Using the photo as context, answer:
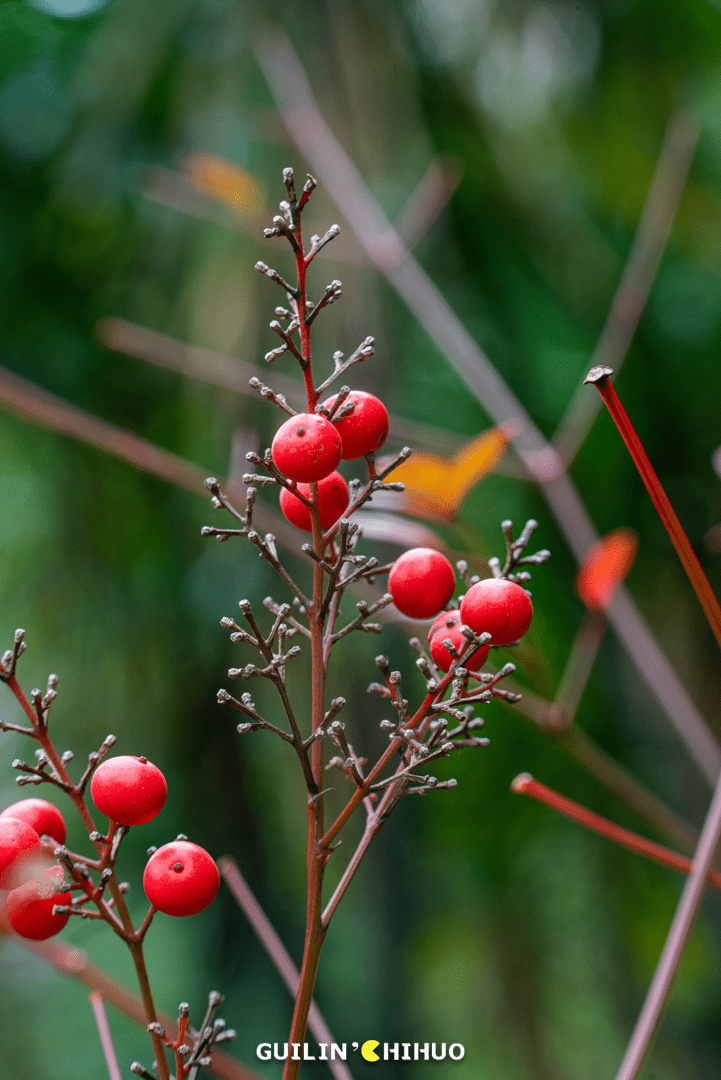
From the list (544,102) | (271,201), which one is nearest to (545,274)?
(544,102)

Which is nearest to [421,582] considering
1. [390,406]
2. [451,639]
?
[451,639]

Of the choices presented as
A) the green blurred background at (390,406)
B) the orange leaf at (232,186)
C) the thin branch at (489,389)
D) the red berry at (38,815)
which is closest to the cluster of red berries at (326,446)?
the red berry at (38,815)

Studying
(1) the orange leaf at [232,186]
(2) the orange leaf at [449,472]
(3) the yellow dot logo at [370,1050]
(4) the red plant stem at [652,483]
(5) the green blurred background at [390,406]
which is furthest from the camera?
(5) the green blurred background at [390,406]

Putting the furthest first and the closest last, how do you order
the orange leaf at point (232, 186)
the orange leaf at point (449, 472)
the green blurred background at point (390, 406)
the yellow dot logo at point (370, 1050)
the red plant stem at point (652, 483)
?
the green blurred background at point (390, 406) → the orange leaf at point (232, 186) → the orange leaf at point (449, 472) → the yellow dot logo at point (370, 1050) → the red plant stem at point (652, 483)

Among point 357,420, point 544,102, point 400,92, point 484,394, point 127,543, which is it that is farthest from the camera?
Result: point 127,543

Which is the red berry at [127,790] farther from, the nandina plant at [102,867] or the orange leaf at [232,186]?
the orange leaf at [232,186]

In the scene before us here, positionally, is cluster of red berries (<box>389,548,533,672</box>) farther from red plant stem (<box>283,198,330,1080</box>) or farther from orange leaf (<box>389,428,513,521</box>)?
orange leaf (<box>389,428,513,521</box>)

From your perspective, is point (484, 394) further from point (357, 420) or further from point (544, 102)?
point (544, 102)

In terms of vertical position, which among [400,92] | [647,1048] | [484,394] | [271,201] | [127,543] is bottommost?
[647,1048]
